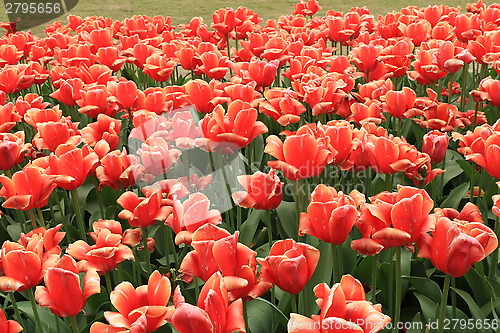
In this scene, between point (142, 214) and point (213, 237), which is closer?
point (213, 237)

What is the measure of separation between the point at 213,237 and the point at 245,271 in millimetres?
150

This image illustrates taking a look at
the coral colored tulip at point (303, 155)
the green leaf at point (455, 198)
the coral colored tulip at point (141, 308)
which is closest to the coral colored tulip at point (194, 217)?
the coral colored tulip at point (141, 308)

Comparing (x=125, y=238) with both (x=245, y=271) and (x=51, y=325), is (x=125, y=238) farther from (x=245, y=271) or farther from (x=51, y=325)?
(x=245, y=271)

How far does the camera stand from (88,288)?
1.57 metres

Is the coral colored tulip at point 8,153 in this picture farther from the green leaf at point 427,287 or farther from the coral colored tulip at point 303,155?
the green leaf at point 427,287

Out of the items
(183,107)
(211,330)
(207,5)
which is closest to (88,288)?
(211,330)

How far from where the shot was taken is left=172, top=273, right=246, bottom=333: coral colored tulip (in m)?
1.20

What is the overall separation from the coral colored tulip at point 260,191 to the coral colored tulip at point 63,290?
1.98 feet

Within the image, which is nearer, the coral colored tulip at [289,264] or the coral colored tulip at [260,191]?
the coral colored tulip at [289,264]

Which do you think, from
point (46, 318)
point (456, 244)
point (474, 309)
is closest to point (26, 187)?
point (46, 318)

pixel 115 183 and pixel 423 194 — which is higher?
pixel 423 194

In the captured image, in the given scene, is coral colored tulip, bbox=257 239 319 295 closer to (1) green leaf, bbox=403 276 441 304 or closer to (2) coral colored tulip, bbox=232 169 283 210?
(2) coral colored tulip, bbox=232 169 283 210

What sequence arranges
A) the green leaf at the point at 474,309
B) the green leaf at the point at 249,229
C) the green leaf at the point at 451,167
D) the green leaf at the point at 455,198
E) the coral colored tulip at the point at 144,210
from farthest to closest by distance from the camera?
the green leaf at the point at 451,167 < the green leaf at the point at 455,198 < the green leaf at the point at 249,229 < the green leaf at the point at 474,309 < the coral colored tulip at the point at 144,210

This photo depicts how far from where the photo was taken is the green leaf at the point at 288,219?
2.60 m
